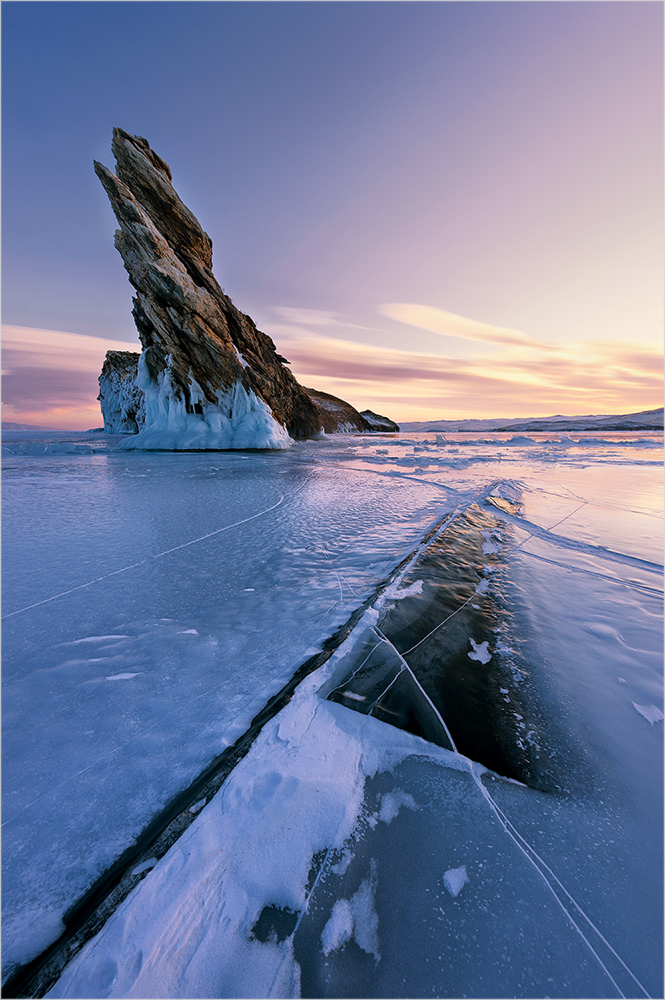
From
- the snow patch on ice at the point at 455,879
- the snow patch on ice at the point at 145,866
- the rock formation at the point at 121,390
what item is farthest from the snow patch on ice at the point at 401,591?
the rock formation at the point at 121,390

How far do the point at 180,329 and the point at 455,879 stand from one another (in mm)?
18475

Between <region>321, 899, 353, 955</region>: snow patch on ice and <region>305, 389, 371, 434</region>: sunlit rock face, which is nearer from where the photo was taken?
<region>321, 899, 353, 955</region>: snow patch on ice

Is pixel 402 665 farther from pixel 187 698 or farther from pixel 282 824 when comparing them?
pixel 187 698

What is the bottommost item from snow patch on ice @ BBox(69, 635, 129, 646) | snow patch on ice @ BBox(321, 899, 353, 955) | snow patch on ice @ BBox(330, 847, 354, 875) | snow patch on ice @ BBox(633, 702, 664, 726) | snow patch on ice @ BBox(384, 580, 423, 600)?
snow patch on ice @ BBox(633, 702, 664, 726)

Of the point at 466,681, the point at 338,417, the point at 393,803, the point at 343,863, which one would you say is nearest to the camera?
the point at 343,863

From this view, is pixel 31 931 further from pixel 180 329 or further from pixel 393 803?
pixel 180 329

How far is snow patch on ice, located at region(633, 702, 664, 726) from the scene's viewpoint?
1287 mm

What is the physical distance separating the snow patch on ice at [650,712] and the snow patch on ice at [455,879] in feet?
3.23

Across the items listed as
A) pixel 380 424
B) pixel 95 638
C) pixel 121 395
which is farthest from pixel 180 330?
pixel 380 424

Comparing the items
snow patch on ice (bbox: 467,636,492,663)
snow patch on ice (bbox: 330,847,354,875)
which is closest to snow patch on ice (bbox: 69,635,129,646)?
snow patch on ice (bbox: 330,847,354,875)

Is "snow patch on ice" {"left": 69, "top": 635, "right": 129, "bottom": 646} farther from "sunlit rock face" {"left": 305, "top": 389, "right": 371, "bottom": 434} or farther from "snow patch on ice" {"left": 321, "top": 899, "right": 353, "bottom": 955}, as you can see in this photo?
"sunlit rock face" {"left": 305, "top": 389, "right": 371, "bottom": 434}

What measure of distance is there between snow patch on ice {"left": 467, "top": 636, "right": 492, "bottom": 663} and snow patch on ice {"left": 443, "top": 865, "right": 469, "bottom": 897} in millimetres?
859

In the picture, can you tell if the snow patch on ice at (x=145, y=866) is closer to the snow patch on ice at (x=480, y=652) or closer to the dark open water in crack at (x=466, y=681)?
the dark open water in crack at (x=466, y=681)

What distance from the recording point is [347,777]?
40.6 inches
